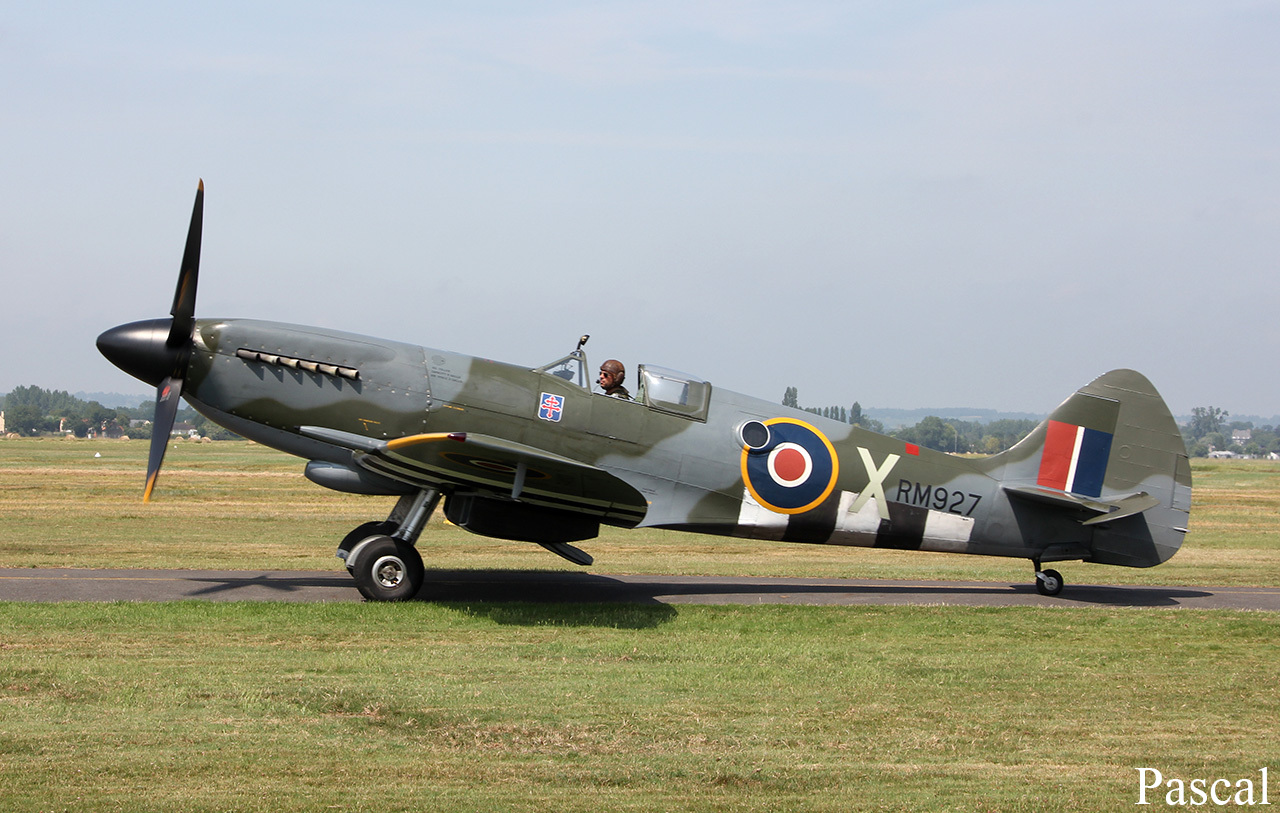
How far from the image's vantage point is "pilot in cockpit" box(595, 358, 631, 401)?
1168 cm

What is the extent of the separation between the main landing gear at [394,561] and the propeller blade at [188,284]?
2.80m

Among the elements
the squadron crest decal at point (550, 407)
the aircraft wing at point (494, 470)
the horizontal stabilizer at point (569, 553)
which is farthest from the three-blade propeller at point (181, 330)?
the horizontal stabilizer at point (569, 553)

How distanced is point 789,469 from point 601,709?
5.52 metres

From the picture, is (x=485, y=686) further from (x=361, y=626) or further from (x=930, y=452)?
(x=930, y=452)

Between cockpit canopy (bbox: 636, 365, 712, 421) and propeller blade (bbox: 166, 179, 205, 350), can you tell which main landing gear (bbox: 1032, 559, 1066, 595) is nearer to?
cockpit canopy (bbox: 636, 365, 712, 421)

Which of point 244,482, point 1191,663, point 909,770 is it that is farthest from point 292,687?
point 244,482

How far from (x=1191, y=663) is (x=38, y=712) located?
8.91m

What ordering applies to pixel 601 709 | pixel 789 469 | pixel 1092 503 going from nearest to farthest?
1. pixel 601 709
2. pixel 789 469
3. pixel 1092 503

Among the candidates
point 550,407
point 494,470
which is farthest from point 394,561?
point 550,407

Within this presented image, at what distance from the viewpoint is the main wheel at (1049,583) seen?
523 inches

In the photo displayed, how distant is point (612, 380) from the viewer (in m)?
11.7

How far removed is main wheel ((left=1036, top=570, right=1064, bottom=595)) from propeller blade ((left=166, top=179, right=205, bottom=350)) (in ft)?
34.1

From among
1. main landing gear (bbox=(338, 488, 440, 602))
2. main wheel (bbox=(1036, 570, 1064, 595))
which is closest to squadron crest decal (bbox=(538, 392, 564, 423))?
main landing gear (bbox=(338, 488, 440, 602))

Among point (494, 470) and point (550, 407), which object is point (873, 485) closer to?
point (550, 407)
